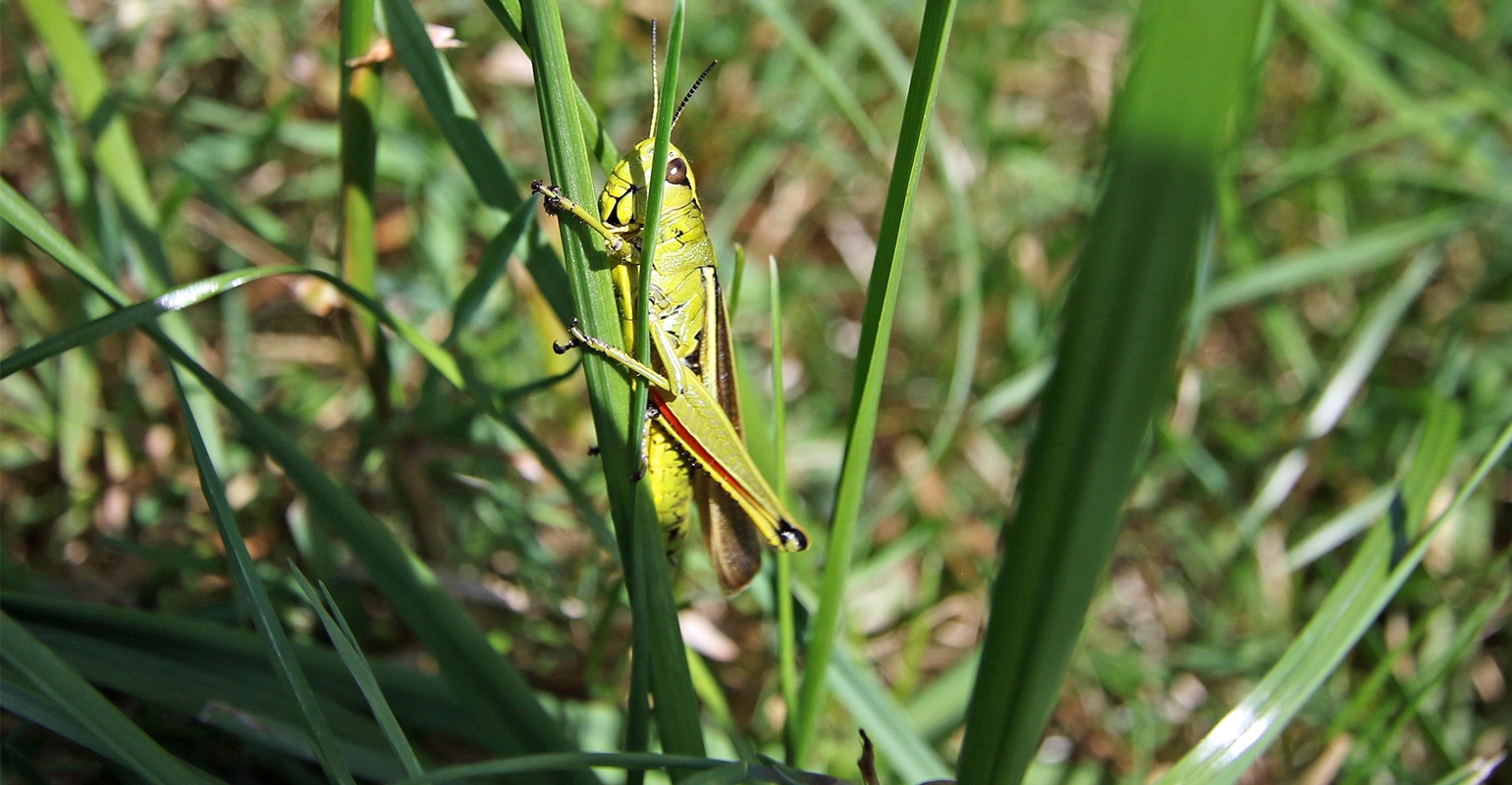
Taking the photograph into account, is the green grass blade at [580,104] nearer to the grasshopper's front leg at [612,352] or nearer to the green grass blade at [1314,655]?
the grasshopper's front leg at [612,352]

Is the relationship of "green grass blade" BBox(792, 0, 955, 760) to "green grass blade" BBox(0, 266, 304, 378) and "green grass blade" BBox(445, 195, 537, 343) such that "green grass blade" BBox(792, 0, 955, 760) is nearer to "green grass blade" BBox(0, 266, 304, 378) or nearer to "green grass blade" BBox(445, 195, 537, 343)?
"green grass blade" BBox(445, 195, 537, 343)

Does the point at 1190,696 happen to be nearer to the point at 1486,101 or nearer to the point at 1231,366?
the point at 1231,366

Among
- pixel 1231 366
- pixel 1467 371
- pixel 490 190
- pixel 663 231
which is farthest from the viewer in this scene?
pixel 1231 366

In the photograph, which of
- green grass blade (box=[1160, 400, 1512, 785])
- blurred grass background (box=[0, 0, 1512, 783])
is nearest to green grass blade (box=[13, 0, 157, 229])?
blurred grass background (box=[0, 0, 1512, 783])

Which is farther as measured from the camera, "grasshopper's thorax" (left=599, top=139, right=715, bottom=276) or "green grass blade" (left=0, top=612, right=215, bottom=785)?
"grasshopper's thorax" (left=599, top=139, right=715, bottom=276)

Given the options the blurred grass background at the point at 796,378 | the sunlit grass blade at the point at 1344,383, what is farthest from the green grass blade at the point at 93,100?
the sunlit grass blade at the point at 1344,383

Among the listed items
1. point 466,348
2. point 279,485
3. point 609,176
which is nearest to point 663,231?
point 609,176

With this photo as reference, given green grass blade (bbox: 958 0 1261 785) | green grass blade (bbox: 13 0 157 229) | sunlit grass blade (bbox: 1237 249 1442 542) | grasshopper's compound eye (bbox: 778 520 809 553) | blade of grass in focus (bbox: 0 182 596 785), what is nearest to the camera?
green grass blade (bbox: 958 0 1261 785)
